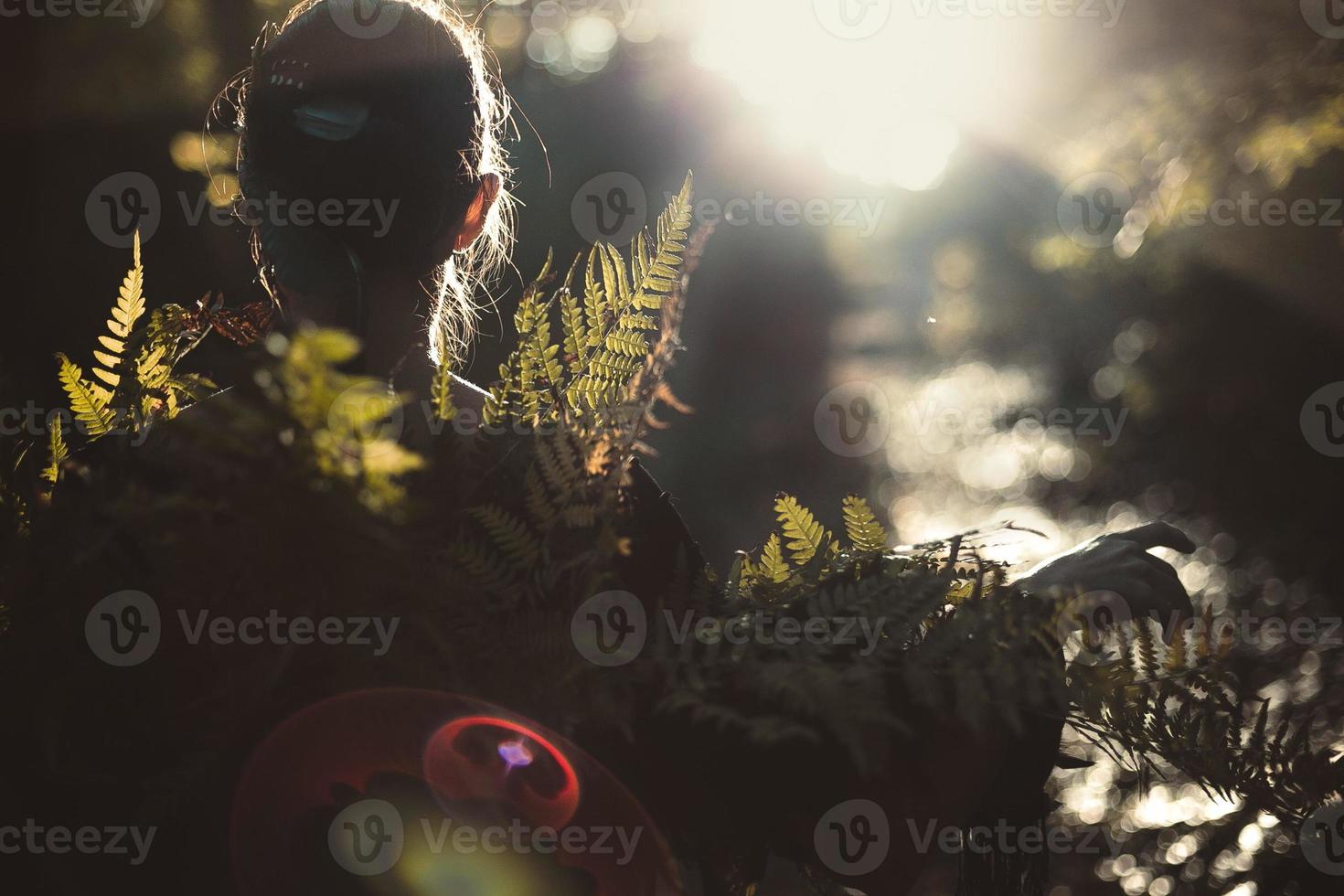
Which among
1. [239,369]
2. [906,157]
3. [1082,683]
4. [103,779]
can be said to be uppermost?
[906,157]

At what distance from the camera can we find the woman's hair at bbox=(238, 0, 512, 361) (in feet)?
4.23

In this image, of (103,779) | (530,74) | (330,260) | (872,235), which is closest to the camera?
(103,779)

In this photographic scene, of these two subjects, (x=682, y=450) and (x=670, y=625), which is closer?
(x=670, y=625)

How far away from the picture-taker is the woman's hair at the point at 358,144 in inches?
50.8

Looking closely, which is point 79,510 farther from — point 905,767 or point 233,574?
point 905,767

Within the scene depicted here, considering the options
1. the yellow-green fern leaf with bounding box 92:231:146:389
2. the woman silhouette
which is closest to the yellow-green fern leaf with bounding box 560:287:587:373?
the woman silhouette

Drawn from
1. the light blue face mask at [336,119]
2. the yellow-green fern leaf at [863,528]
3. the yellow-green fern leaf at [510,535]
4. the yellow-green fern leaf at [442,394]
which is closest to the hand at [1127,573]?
the yellow-green fern leaf at [863,528]

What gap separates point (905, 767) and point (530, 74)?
285 inches

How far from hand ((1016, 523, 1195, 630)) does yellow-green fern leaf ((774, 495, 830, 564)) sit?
253 millimetres

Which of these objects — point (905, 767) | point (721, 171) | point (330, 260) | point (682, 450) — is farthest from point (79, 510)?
point (682, 450)

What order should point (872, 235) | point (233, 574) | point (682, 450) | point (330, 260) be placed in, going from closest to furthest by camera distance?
point (233, 574) → point (330, 260) → point (682, 450) → point (872, 235)

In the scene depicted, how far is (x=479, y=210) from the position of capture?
4.74ft

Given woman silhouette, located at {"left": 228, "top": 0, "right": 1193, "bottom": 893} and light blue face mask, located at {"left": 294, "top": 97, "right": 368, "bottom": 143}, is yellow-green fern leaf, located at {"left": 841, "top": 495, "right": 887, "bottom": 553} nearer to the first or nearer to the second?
woman silhouette, located at {"left": 228, "top": 0, "right": 1193, "bottom": 893}

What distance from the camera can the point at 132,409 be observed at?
4.25 ft
